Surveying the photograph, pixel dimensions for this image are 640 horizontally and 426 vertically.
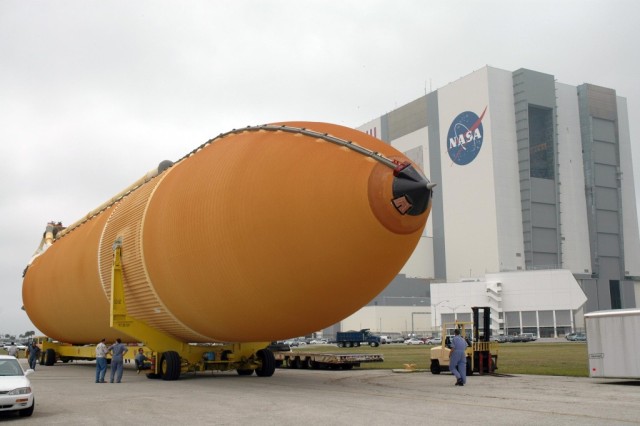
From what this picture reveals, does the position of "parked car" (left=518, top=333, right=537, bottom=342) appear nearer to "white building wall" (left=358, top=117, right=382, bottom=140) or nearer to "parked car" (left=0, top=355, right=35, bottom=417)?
"white building wall" (left=358, top=117, right=382, bottom=140)

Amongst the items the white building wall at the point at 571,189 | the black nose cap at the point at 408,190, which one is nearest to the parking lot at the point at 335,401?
the black nose cap at the point at 408,190

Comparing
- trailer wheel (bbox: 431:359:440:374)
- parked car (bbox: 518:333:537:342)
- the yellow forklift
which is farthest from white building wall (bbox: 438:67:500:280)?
trailer wheel (bbox: 431:359:440:374)

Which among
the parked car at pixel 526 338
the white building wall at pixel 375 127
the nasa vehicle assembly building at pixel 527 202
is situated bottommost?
the parked car at pixel 526 338

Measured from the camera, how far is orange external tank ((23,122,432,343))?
12.6 metres

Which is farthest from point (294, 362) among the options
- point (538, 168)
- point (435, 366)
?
point (538, 168)

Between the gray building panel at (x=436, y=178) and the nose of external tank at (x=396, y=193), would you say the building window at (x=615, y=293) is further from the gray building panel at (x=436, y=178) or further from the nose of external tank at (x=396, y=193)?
the nose of external tank at (x=396, y=193)

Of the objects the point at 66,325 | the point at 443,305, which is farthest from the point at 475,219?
the point at 66,325

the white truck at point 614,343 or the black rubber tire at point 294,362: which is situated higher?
the white truck at point 614,343

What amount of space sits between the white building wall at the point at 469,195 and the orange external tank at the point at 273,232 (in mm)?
78019

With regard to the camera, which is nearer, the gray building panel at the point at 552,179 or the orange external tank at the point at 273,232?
the orange external tank at the point at 273,232

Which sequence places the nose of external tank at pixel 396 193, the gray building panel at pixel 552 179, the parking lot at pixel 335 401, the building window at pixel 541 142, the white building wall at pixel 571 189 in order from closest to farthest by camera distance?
the parking lot at pixel 335 401
the nose of external tank at pixel 396 193
the gray building panel at pixel 552 179
the white building wall at pixel 571 189
the building window at pixel 541 142

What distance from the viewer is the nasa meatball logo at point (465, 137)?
92250 mm

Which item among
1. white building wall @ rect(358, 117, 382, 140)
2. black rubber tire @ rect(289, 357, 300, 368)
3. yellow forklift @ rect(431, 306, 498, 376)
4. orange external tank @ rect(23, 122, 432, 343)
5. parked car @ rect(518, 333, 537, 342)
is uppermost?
white building wall @ rect(358, 117, 382, 140)

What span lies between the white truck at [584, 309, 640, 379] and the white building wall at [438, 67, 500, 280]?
7278 cm
